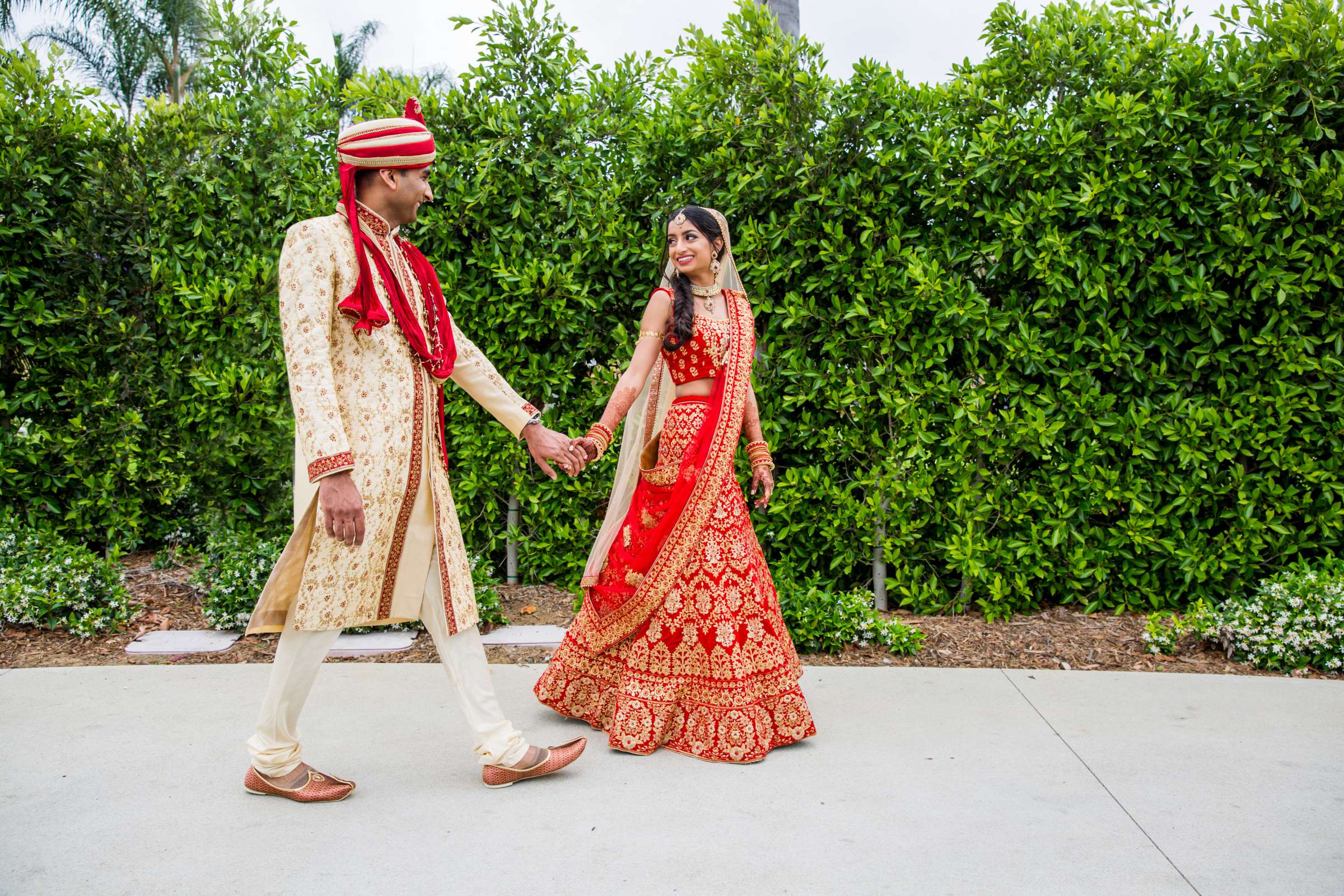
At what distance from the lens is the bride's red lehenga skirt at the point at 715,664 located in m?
3.36

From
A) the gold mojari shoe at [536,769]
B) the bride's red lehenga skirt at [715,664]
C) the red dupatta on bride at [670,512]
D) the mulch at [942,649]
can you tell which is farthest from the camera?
the mulch at [942,649]

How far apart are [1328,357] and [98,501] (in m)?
6.13

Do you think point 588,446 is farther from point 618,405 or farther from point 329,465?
point 329,465

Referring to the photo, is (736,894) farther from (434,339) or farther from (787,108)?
(787,108)

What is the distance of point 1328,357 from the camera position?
14.8ft

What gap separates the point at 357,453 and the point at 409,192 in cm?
82

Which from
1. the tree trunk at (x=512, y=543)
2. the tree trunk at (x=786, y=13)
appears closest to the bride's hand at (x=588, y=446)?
the tree trunk at (x=512, y=543)

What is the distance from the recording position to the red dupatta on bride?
3467 millimetres

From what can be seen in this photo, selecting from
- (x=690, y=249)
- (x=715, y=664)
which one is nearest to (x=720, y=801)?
(x=715, y=664)

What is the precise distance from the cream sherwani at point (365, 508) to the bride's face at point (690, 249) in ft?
3.25

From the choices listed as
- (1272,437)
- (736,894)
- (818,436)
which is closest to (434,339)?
(736,894)

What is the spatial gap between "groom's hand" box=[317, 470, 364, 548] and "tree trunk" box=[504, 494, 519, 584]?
96.4 inches

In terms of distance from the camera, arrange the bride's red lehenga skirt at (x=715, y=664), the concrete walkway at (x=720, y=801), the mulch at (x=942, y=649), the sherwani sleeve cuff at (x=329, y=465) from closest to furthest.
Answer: the concrete walkway at (x=720, y=801) → the sherwani sleeve cuff at (x=329, y=465) → the bride's red lehenga skirt at (x=715, y=664) → the mulch at (x=942, y=649)

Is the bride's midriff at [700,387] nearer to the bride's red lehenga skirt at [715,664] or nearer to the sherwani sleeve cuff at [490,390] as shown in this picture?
the bride's red lehenga skirt at [715,664]
